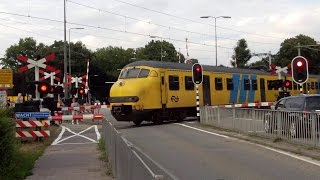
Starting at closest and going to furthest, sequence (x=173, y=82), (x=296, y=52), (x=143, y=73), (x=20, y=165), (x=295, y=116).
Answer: (x=20, y=165)
(x=295, y=116)
(x=143, y=73)
(x=173, y=82)
(x=296, y=52)

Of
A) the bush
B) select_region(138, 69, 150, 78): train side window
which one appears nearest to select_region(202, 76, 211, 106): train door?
select_region(138, 69, 150, 78): train side window

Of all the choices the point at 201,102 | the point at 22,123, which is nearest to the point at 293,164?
the point at 22,123

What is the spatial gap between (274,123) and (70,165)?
7.70m

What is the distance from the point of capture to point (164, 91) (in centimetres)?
2870

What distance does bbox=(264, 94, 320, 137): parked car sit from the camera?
50.9 feet

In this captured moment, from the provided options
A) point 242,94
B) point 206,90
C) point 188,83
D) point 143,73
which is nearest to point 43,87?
point 143,73

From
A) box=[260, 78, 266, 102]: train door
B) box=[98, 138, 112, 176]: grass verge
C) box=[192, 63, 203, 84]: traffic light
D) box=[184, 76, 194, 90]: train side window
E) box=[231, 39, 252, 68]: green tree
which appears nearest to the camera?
box=[98, 138, 112, 176]: grass verge

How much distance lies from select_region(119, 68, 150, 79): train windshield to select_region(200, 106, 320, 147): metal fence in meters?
5.08

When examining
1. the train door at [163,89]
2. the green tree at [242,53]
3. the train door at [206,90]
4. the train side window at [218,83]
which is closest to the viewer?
the train door at [163,89]

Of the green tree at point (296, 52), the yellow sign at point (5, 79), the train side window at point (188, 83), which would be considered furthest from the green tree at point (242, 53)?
the yellow sign at point (5, 79)

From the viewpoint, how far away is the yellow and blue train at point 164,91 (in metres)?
27.5

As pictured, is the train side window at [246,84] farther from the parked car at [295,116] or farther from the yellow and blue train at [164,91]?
the parked car at [295,116]

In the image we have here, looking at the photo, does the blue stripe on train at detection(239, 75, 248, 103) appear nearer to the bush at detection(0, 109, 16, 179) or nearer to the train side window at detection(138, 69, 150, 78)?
the train side window at detection(138, 69, 150, 78)

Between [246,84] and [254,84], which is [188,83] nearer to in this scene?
[246,84]
